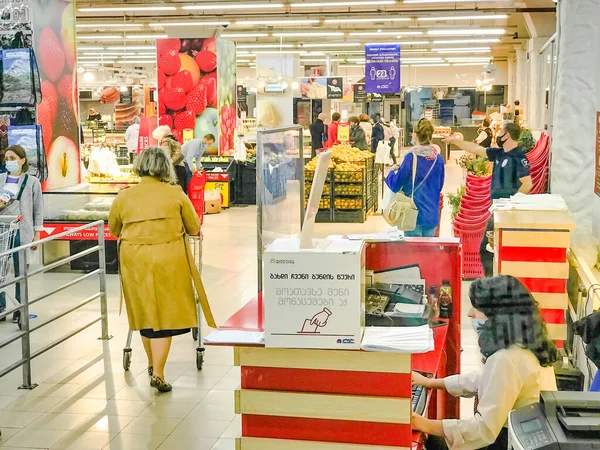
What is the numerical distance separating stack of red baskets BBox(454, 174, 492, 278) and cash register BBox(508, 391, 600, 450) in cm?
634

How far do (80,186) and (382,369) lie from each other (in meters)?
7.36

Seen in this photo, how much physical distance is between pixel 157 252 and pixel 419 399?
225cm

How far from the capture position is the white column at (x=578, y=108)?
21.6 ft

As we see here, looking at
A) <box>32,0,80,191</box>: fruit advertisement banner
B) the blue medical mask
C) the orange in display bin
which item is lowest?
the orange in display bin

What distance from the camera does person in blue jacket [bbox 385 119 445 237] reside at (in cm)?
707

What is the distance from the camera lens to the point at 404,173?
7.09m

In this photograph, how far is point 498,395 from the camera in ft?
10.3

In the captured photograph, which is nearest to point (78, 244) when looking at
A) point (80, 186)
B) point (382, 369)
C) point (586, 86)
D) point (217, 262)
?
point (80, 186)

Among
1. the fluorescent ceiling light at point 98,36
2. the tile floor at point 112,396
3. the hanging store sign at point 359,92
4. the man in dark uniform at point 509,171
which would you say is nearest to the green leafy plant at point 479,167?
the man in dark uniform at point 509,171

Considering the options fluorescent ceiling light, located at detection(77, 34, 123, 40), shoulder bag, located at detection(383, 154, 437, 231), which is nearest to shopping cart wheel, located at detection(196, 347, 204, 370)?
shoulder bag, located at detection(383, 154, 437, 231)

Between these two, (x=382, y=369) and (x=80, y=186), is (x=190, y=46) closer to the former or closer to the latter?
(x=80, y=186)

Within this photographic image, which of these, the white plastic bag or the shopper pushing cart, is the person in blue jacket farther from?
the white plastic bag

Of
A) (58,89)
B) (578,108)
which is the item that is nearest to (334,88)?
(58,89)

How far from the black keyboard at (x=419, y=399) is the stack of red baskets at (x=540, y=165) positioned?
17.9ft
